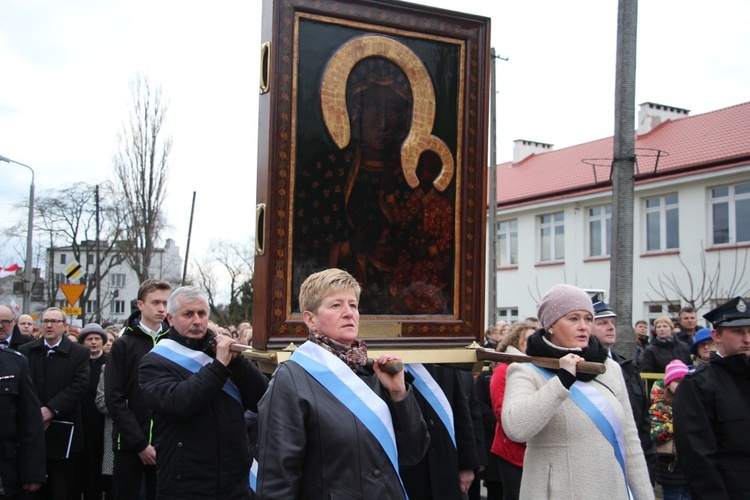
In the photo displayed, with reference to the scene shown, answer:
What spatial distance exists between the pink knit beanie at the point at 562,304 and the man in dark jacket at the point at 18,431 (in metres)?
4.02

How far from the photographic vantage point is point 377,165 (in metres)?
4.68

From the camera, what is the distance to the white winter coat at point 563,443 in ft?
12.6

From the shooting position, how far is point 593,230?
2859 cm

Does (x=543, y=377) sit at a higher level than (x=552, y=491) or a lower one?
higher

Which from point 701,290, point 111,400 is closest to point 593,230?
point 701,290

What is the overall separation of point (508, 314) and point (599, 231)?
5687 mm

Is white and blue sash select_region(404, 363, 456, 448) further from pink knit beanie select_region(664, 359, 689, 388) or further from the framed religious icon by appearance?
pink knit beanie select_region(664, 359, 689, 388)

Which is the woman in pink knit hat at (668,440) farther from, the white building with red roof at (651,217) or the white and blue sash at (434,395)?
the white building with red roof at (651,217)

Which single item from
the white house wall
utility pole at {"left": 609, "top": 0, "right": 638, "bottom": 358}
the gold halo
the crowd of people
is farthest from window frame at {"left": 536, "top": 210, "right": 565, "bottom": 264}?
the gold halo

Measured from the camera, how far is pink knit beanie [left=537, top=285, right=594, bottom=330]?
161 inches

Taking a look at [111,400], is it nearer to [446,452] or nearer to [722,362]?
[446,452]

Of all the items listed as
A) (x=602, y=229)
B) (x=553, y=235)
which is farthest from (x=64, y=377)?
(x=553, y=235)

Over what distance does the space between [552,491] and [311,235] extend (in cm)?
177

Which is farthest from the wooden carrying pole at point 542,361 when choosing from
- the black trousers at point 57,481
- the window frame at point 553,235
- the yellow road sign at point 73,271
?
the window frame at point 553,235
